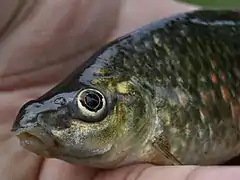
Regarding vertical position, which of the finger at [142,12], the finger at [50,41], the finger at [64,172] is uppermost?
the finger at [50,41]

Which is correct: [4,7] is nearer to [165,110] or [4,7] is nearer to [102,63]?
[102,63]

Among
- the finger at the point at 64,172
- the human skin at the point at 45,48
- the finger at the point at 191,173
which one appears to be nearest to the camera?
the finger at the point at 191,173

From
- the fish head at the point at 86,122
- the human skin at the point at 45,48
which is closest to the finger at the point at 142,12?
the human skin at the point at 45,48

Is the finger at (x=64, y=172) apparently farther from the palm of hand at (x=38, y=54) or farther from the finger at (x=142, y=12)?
the finger at (x=142, y=12)

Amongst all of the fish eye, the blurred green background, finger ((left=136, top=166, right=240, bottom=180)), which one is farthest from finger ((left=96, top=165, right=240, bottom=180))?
the blurred green background

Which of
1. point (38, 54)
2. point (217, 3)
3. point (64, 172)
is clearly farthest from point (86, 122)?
point (217, 3)

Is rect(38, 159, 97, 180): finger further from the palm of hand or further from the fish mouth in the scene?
the fish mouth

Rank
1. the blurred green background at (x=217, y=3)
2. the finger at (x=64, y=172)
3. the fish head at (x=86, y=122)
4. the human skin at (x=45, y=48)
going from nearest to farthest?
the fish head at (x=86, y=122) < the finger at (x=64, y=172) < the human skin at (x=45, y=48) < the blurred green background at (x=217, y=3)
